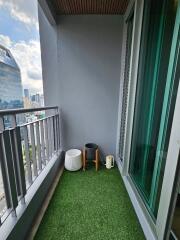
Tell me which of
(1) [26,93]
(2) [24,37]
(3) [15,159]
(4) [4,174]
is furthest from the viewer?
(2) [24,37]

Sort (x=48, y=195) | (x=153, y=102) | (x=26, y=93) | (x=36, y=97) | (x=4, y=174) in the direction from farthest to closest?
(x=36, y=97) < (x=26, y=93) < (x=48, y=195) < (x=153, y=102) < (x=4, y=174)

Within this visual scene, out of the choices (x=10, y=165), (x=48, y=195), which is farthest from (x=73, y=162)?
(x=10, y=165)

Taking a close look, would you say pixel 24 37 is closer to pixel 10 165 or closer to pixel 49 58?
pixel 49 58

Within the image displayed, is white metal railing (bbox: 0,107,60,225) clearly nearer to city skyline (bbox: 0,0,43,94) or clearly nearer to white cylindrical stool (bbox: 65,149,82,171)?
white cylindrical stool (bbox: 65,149,82,171)

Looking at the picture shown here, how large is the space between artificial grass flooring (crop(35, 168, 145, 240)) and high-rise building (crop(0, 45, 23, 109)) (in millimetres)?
1135

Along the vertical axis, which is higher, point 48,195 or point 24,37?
point 24,37

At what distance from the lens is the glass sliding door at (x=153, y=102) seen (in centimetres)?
94

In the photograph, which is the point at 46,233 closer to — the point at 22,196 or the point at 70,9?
the point at 22,196

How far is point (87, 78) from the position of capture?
2137mm

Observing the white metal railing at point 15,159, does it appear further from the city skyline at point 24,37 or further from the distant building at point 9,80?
the city skyline at point 24,37

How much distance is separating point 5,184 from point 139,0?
82.0 inches

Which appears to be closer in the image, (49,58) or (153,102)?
(153,102)

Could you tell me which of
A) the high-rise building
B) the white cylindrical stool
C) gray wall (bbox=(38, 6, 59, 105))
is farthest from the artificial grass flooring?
gray wall (bbox=(38, 6, 59, 105))

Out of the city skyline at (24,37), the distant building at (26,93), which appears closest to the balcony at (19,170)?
the distant building at (26,93)
